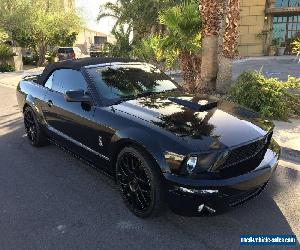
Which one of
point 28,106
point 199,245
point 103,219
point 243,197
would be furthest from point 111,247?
point 28,106

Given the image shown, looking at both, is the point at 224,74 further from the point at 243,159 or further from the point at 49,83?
the point at 243,159

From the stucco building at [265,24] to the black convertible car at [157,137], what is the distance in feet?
75.5

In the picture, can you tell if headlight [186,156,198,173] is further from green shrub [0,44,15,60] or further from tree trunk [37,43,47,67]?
tree trunk [37,43,47,67]

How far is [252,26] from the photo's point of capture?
26078mm

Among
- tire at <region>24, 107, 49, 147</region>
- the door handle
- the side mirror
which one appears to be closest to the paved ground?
tire at <region>24, 107, 49, 147</region>

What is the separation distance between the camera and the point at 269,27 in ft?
86.1

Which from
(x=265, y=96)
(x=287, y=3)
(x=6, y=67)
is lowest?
(x=6, y=67)

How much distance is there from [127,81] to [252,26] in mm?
23933

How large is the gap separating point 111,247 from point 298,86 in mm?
6537

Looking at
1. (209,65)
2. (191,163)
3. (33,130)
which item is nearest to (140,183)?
(191,163)

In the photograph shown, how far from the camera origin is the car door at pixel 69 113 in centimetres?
435

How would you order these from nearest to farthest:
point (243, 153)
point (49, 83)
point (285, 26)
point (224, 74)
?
point (243, 153) → point (49, 83) → point (224, 74) → point (285, 26)

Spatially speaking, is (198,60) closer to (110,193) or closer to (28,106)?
(28,106)

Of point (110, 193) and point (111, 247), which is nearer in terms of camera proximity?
point (111, 247)
